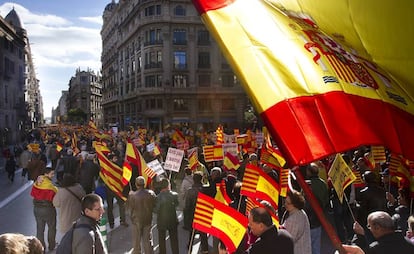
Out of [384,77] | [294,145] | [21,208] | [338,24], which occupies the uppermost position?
[338,24]

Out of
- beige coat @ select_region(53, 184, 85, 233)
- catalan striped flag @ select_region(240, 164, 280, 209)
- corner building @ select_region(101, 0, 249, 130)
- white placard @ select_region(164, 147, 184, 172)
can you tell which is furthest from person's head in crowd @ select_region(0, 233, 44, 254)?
corner building @ select_region(101, 0, 249, 130)

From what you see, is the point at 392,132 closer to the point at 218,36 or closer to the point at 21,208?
the point at 218,36

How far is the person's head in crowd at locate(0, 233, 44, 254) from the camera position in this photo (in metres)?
2.69

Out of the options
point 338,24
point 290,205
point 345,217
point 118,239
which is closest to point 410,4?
point 338,24

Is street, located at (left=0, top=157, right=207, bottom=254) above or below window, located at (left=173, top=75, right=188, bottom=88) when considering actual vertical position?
below

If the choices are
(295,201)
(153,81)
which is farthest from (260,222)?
(153,81)

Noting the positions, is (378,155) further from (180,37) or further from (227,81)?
(180,37)

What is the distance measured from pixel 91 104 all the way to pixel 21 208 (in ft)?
435

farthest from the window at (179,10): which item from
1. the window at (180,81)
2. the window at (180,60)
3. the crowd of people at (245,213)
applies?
the crowd of people at (245,213)

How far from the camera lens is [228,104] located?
2057 inches

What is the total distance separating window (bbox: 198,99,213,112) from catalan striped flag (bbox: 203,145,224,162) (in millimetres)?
40035

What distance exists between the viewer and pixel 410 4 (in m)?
2.61

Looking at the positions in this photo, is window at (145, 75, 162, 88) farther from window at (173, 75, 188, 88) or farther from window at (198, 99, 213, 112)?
window at (198, 99, 213, 112)

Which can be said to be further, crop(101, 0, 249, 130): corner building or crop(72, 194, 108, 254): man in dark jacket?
crop(101, 0, 249, 130): corner building
